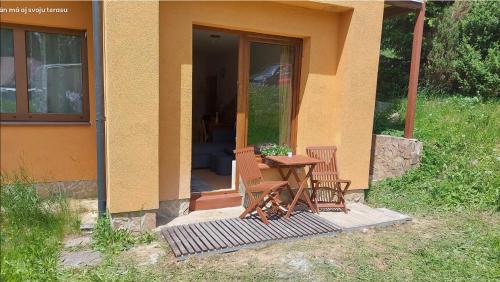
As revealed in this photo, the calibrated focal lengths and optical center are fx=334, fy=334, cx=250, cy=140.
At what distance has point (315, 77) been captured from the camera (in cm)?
543

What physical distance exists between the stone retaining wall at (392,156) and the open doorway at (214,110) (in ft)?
9.87

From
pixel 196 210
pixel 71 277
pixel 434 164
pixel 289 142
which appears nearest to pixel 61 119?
pixel 196 210

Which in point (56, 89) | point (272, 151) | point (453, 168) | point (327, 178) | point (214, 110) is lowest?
point (327, 178)

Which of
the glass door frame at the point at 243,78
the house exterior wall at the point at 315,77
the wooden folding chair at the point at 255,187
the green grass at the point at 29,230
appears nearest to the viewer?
the green grass at the point at 29,230

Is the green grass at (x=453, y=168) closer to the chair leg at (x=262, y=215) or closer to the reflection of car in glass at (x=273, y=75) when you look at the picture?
the chair leg at (x=262, y=215)

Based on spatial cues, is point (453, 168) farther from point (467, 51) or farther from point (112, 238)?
point (112, 238)

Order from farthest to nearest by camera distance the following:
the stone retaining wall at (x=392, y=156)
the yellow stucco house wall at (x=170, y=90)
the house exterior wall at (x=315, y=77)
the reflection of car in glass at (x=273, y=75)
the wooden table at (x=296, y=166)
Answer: the stone retaining wall at (x=392, y=156) < the reflection of car in glass at (x=273, y=75) < the wooden table at (x=296, y=166) < the house exterior wall at (x=315, y=77) < the yellow stucco house wall at (x=170, y=90)

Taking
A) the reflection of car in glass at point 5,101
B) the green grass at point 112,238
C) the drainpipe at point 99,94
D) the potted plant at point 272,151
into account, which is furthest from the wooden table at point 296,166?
the reflection of car in glass at point 5,101

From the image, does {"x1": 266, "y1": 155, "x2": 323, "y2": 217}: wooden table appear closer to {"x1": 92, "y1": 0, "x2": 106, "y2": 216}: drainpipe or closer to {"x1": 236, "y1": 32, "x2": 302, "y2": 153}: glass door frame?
{"x1": 236, "y1": 32, "x2": 302, "y2": 153}: glass door frame

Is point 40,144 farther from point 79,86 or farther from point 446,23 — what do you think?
point 446,23

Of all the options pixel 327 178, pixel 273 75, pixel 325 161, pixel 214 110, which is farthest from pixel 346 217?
pixel 214 110

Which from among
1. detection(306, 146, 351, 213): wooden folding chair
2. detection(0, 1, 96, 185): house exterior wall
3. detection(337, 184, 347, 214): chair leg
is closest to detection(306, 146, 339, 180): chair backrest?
detection(306, 146, 351, 213): wooden folding chair

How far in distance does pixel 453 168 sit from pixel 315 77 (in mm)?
3078

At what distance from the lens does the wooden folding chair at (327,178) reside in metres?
5.25
